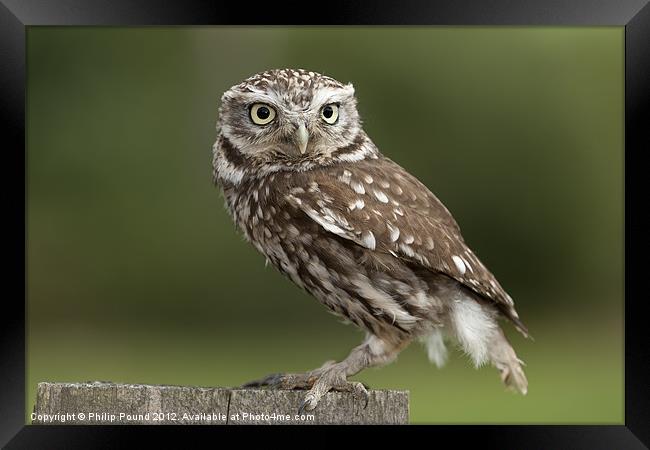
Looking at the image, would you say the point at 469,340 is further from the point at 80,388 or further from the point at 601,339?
the point at 601,339

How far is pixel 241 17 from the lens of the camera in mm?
3230

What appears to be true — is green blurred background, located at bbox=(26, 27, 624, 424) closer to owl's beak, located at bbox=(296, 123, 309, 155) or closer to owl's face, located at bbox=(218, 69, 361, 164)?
owl's face, located at bbox=(218, 69, 361, 164)

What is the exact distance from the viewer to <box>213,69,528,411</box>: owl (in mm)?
3654

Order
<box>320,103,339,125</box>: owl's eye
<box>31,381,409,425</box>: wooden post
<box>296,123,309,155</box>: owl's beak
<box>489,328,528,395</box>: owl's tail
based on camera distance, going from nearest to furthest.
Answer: <box>31,381,409,425</box>: wooden post → <box>296,123,309,155</box>: owl's beak → <box>320,103,339,125</box>: owl's eye → <box>489,328,528,395</box>: owl's tail

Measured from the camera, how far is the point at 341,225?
11.8 feet

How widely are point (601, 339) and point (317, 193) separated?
343 centimetres

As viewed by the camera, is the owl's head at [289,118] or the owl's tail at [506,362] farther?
the owl's tail at [506,362]

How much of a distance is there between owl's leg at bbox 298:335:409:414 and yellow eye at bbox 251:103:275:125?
3.24ft

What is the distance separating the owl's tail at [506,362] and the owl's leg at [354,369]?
48 centimetres

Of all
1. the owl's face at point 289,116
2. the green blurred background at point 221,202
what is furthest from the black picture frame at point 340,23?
the green blurred background at point 221,202

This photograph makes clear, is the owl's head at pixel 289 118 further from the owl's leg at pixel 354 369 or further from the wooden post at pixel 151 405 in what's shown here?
the wooden post at pixel 151 405

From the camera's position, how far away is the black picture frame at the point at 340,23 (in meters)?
3.21

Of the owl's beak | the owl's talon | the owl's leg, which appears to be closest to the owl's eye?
the owl's beak
